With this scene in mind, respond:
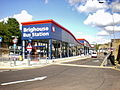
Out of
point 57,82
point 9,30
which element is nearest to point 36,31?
point 57,82

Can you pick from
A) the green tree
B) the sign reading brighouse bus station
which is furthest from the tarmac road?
the green tree

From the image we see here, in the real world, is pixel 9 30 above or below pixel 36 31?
above

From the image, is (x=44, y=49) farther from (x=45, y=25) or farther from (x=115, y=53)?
(x=115, y=53)

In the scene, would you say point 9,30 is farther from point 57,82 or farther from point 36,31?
point 57,82

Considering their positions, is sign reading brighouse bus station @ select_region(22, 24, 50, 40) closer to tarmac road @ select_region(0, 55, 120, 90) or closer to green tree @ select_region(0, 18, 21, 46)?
tarmac road @ select_region(0, 55, 120, 90)

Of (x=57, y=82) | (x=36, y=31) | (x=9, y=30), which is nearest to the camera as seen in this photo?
(x=57, y=82)

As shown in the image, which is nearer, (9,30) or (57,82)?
(57,82)

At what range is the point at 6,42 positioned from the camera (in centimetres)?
6334

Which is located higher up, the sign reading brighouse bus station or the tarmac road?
the sign reading brighouse bus station

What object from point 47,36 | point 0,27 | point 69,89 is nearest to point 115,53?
point 47,36

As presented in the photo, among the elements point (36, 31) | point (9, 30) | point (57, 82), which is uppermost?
point (9, 30)

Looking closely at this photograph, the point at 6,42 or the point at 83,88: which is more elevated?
the point at 6,42

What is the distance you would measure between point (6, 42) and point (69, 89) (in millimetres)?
60131

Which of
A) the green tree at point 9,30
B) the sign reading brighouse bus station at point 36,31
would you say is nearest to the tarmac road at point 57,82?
the sign reading brighouse bus station at point 36,31
